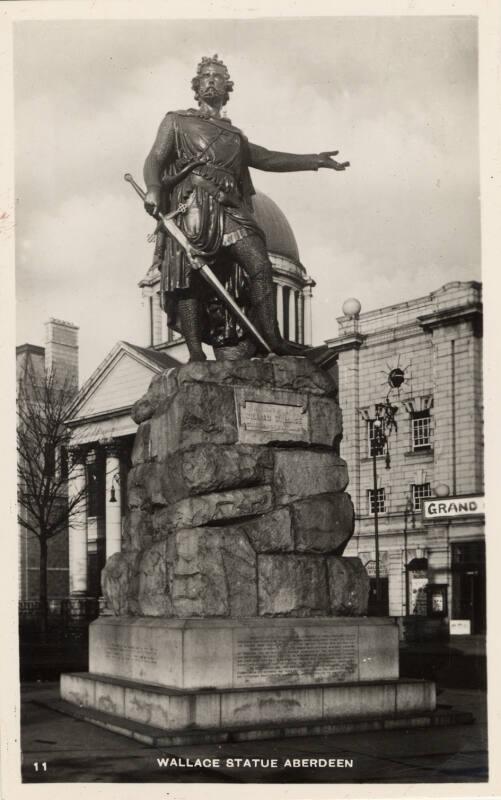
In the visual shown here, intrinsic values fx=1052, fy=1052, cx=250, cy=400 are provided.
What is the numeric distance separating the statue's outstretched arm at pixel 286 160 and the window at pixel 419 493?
37.9m

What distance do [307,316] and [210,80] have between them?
4273 cm

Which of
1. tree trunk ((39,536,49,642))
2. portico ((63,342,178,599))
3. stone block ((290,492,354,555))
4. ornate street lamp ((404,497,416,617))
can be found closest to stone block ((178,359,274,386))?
stone block ((290,492,354,555))

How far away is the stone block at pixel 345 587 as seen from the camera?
10219mm

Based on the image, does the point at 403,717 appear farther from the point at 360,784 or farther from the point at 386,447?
the point at 386,447

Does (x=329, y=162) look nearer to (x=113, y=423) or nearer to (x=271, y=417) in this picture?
(x=271, y=417)

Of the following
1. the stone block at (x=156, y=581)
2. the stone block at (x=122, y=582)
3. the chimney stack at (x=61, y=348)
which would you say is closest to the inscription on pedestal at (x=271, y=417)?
the stone block at (x=156, y=581)

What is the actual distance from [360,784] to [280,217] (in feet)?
156

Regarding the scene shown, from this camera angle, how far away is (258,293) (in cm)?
1123

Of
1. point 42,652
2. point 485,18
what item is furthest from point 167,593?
point 42,652

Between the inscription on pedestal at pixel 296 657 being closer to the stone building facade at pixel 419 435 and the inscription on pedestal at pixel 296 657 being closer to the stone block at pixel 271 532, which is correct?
the stone block at pixel 271 532

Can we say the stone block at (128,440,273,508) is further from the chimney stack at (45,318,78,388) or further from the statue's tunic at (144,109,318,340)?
the chimney stack at (45,318,78,388)

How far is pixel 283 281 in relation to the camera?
163 ft

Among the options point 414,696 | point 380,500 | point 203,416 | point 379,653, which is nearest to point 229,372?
point 203,416

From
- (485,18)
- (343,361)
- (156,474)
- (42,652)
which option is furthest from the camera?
(343,361)
